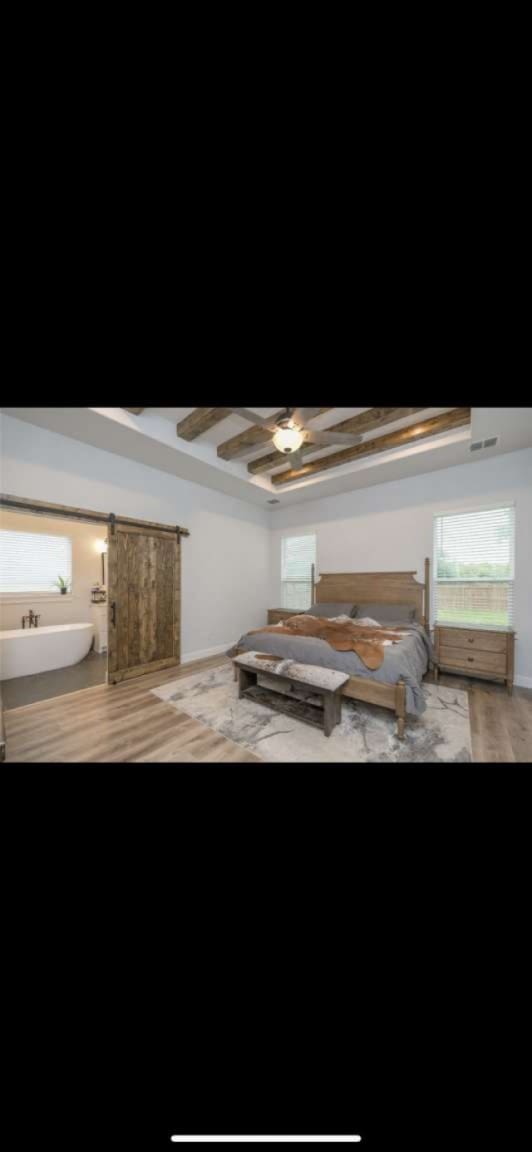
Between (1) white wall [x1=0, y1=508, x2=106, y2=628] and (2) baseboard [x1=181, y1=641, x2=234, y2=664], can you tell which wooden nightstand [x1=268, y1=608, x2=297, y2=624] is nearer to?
(2) baseboard [x1=181, y1=641, x2=234, y2=664]

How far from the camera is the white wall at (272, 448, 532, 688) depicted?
10.5 feet

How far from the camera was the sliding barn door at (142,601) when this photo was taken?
3.27m

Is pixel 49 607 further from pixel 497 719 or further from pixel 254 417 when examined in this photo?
pixel 497 719

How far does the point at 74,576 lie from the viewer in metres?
4.67

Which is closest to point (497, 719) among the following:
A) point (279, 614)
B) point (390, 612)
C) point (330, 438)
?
point (390, 612)

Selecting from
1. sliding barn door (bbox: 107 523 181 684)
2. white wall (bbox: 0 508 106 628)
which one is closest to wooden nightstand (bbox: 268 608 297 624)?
sliding barn door (bbox: 107 523 181 684)

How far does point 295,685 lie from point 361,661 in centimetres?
59

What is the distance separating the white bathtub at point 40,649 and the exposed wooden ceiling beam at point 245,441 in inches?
110

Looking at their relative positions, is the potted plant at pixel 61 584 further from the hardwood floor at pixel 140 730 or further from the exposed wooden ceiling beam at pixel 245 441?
the exposed wooden ceiling beam at pixel 245 441
